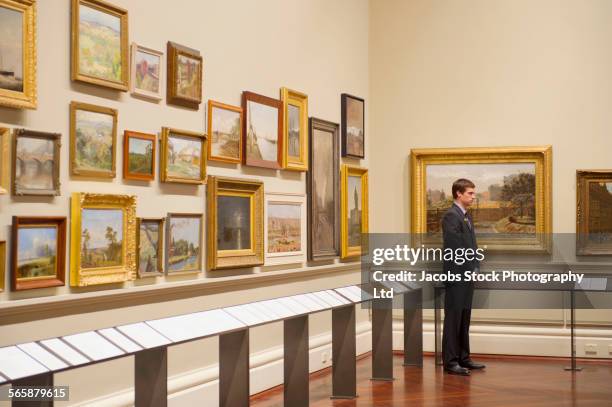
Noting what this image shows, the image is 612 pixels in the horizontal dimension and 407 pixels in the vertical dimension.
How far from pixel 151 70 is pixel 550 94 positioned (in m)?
7.84

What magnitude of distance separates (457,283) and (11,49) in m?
7.69

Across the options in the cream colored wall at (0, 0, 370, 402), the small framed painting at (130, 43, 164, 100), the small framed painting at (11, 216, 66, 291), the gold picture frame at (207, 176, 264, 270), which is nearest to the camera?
the small framed painting at (11, 216, 66, 291)

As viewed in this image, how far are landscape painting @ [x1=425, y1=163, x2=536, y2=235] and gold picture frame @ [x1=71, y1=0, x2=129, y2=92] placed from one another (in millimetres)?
7505

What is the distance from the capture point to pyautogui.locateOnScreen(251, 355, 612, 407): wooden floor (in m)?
10.4

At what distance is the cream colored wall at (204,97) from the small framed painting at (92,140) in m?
0.09

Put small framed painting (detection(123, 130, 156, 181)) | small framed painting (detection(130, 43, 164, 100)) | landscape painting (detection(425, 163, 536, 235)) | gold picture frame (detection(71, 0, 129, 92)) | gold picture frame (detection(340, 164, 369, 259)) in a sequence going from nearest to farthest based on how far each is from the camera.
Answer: gold picture frame (detection(71, 0, 129, 92)), small framed painting (detection(123, 130, 156, 181)), small framed painting (detection(130, 43, 164, 100)), gold picture frame (detection(340, 164, 369, 259)), landscape painting (detection(425, 163, 536, 235))

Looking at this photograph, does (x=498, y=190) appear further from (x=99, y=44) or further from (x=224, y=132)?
(x=99, y=44)

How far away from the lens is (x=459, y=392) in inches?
437

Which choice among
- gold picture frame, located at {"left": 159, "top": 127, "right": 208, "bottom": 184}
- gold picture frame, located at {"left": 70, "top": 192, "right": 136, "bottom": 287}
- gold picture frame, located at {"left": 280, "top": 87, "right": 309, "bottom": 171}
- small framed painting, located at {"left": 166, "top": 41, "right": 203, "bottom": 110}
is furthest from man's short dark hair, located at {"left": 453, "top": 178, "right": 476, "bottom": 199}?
gold picture frame, located at {"left": 70, "top": 192, "right": 136, "bottom": 287}

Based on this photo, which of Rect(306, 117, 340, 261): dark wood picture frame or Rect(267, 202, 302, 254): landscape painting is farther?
Rect(306, 117, 340, 261): dark wood picture frame

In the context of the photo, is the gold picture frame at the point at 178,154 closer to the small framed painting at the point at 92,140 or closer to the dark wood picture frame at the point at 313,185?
the small framed painting at the point at 92,140

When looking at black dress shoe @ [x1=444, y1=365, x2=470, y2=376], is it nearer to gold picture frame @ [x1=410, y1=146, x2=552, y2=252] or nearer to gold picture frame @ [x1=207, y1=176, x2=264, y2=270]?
gold picture frame @ [x1=410, y1=146, x2=552, y2=252]

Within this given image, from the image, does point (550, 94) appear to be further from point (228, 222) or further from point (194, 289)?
point (194, 289)

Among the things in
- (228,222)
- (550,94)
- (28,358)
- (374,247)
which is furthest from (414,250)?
(28,358)
